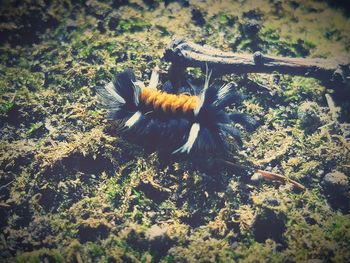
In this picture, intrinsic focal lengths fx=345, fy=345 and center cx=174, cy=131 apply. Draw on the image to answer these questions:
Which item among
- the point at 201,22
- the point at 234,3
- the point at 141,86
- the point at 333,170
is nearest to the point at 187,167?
the point at 141,86

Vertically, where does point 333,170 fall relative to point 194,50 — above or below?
below

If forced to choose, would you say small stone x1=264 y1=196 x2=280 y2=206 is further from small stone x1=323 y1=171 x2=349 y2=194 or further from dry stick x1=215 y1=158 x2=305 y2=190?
small stone x1=323 y1=171 x2=349 y2=194

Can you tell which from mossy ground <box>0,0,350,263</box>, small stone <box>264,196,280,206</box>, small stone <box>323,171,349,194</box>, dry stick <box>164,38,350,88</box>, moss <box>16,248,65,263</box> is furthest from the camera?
dry stick <box>164,38,350,88</box>

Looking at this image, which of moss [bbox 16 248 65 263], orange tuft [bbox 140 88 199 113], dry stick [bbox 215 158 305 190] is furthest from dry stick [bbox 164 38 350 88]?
moss [bbox 16 248 65 263]

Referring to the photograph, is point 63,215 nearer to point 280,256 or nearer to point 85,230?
point 85,230


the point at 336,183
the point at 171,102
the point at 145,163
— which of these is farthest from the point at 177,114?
the point at 336,183

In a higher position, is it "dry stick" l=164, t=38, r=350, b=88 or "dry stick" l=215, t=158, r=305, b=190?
"dry stick" l=164, t=38, r=350, b=88
